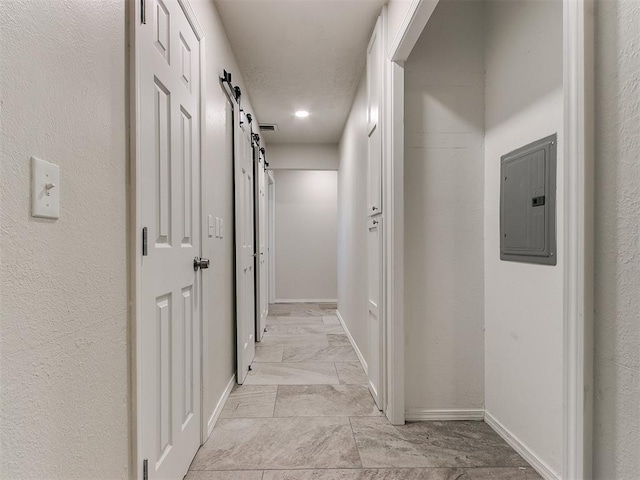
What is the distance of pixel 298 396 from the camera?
2340 mm

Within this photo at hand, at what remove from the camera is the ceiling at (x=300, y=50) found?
2.12 metres

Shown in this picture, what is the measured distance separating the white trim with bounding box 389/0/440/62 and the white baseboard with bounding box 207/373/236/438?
7.26 feet

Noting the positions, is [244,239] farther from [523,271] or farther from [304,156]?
[304,156]

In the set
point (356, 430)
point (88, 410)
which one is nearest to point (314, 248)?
point (356, 430)

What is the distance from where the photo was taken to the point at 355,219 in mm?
3428

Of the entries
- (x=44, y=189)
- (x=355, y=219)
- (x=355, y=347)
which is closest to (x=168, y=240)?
(x=44, y=189)

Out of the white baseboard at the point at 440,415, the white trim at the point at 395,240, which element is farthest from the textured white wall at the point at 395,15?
the white baseboard at the point at 440,415

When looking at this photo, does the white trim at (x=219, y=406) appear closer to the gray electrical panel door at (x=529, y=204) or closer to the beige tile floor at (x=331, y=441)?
the beige tile floor at (x=331, y=441)

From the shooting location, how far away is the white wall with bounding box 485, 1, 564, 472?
1490 millimetres

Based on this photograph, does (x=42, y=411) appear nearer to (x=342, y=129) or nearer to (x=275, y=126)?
(x=275, y=126)

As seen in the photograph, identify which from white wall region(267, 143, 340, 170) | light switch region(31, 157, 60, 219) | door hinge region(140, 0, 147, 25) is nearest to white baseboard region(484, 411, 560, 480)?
light switch region(31, 157, 60, 219)

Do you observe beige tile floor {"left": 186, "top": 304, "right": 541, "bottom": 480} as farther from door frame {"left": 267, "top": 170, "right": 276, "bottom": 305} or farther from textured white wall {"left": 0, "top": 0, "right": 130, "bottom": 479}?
door frame {"left": 267, "top": 170, "right": 276, "bottom": 305}

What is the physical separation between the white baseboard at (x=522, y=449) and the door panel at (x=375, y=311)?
625 millimetres

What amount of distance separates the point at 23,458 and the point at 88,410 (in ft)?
0.66
